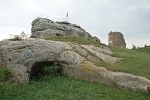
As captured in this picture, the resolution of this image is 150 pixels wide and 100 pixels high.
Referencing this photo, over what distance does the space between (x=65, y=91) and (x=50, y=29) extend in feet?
64.6

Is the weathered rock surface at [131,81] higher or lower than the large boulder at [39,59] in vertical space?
lower

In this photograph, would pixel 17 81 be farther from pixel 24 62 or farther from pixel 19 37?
pixel 19 37

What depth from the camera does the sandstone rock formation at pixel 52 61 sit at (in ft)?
44.9

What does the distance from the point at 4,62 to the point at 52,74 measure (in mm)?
2990

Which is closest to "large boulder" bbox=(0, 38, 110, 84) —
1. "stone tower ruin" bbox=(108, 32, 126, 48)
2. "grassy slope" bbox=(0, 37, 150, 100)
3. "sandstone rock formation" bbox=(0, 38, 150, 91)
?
"sandstone rock formation" bbox=(0, 38, 150, 91)

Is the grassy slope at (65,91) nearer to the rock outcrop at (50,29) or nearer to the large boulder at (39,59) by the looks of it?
the large boulder at (39,59)

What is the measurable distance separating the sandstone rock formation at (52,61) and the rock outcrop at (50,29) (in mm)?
14493

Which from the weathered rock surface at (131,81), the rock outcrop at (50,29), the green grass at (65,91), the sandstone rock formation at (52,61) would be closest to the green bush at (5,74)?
the sandstone rock formation at (52,61)

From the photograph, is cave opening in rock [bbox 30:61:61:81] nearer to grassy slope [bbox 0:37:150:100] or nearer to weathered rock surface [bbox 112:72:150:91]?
grassy slope [bbox 0:37:150:100]

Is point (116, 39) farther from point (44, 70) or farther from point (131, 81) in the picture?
point (131, 81)

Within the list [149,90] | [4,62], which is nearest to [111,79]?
[149,90]

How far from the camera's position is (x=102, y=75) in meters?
14.1

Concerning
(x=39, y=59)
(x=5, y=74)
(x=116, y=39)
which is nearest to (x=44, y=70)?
(x=39, y=59)

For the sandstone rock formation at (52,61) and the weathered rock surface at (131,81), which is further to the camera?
the sandstone rock formation at (52,61)
